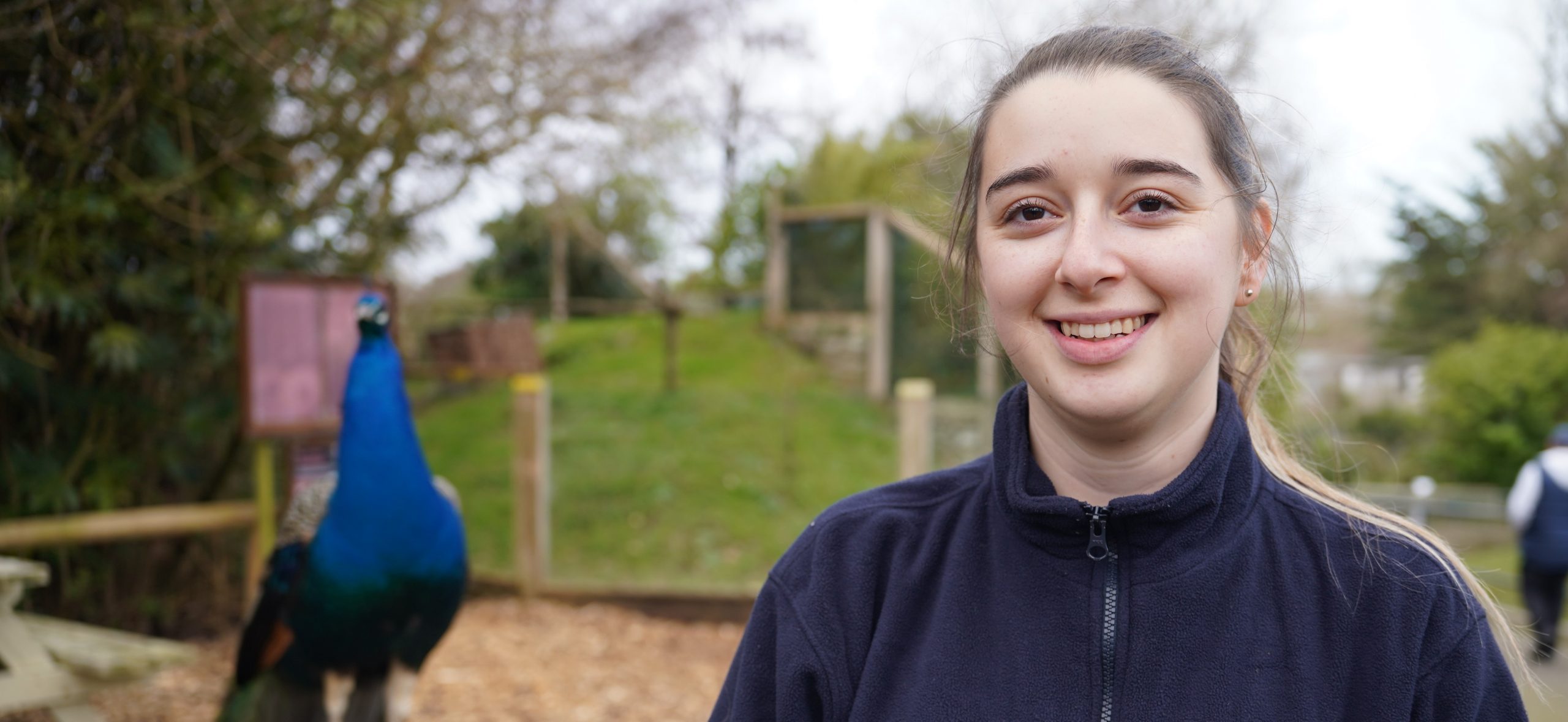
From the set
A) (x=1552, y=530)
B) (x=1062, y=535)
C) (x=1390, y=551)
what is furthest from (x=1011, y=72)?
(x=1552, y=530)

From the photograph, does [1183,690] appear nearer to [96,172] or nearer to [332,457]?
[332,457]

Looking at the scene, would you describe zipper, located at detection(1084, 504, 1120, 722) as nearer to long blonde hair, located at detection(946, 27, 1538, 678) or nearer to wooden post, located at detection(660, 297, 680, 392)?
long blonde hair, located at detection(946, 27, 1538, 678)

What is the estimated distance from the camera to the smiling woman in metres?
1.03

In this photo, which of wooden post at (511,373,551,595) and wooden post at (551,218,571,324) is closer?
wooden post at (511,373,551,595)

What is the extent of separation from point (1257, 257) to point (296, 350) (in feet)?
12.6

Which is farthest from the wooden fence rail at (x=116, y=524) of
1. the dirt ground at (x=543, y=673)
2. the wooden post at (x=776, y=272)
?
the wooden post at (x=776, y=272)

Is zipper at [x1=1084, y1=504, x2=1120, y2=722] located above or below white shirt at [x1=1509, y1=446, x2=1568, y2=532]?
above

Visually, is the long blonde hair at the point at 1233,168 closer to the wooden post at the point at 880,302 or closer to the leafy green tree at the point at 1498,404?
the wooden post at the point at 880,302

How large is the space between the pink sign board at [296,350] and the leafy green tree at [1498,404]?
36.7 feet

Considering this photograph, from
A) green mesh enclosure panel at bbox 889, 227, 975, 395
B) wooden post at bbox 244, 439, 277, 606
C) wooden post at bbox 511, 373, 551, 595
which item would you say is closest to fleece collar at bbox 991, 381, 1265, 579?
wooden post at bbox 244, 439, 277, 606

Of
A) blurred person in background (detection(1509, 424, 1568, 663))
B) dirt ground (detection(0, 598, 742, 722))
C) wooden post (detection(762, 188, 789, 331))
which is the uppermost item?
wooden post (detection(762, 188, 789, 331))

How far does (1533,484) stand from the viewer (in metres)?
5.73

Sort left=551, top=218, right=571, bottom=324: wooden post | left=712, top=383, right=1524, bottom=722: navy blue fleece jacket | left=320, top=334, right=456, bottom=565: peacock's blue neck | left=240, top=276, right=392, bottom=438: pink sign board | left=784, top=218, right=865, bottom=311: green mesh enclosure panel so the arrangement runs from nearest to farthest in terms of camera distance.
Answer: left=712, top=383, right=1524, bottom=722: navy blue fleece jacket → left=320, top=334, right=456, bottom=565: peacock's blue neck → left=240, top=276, right=392, bottom=438: pink sign board → left=784, top=218, right=865, bottom=311: green mesh enclosure panel → left=551, top=218, right=571, bottom=324: wooden post

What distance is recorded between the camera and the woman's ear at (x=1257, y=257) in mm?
1175
